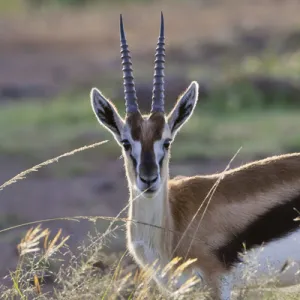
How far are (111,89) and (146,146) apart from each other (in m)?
13.3

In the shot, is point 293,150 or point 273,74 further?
point 273,74

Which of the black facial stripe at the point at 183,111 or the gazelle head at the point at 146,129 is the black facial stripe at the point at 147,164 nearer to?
the gazelle head at the point at 146,129

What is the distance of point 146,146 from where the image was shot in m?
6.93

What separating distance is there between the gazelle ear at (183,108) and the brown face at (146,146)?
0.21m

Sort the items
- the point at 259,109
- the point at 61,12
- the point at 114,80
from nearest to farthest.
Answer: the point at 259,109, the point at 114,80, the point at 61,12

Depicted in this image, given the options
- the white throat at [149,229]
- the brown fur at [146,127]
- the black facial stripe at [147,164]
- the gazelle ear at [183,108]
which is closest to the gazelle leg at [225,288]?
the white throat at [149,229]

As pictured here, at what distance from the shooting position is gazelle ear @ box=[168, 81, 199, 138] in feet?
24.1

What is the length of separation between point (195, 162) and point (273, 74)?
6.08 metres

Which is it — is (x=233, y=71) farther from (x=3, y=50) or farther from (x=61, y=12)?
(x=61, y=12)

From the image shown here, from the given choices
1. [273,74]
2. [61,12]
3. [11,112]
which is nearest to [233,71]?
[273,74]

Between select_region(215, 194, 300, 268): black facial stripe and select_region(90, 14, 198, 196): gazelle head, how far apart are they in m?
0.60

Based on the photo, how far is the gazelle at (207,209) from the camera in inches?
270

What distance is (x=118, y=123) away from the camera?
7246mm

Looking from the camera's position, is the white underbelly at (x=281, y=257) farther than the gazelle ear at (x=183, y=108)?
No
